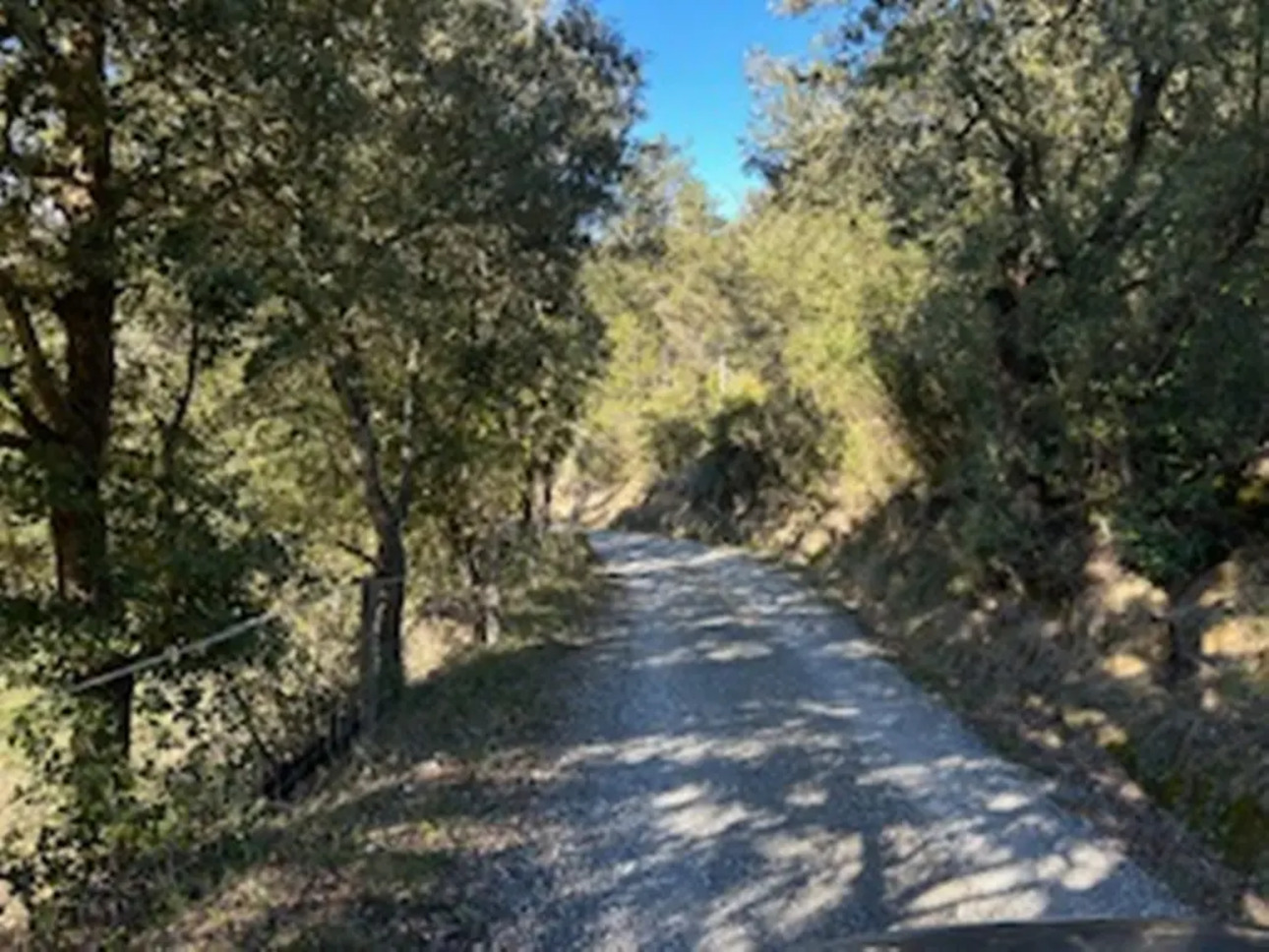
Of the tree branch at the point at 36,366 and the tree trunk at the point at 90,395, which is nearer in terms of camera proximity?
the tree trunk at the point at 90,395

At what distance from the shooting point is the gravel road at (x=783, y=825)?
18.9ft

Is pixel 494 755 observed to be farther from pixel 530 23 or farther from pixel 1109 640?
pixel 530 23

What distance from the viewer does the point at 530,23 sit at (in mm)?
11852

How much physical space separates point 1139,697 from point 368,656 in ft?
20.8

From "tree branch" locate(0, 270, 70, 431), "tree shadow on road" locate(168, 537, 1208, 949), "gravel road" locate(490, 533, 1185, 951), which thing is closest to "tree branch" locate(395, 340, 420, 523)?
"tree shadow on road" locate(168, 537, 1208, 949)

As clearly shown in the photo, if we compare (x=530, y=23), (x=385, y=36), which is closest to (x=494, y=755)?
(x=385, y=36)

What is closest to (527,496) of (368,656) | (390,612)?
(390,612)

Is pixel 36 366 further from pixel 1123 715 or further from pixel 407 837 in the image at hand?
pixel 1123 715

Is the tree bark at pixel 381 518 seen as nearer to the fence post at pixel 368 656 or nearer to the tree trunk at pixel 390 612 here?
the tree trunk at pixel 390 612

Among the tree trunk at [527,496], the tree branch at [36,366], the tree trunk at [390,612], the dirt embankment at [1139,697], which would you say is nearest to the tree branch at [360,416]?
the tree trunk at [390,612]

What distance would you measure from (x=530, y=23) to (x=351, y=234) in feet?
10.2

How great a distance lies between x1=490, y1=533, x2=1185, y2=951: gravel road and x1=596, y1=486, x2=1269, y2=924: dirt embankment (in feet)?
1.18

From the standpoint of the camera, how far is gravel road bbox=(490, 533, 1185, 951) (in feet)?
18.9

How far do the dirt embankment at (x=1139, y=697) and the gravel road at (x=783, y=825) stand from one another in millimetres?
360
